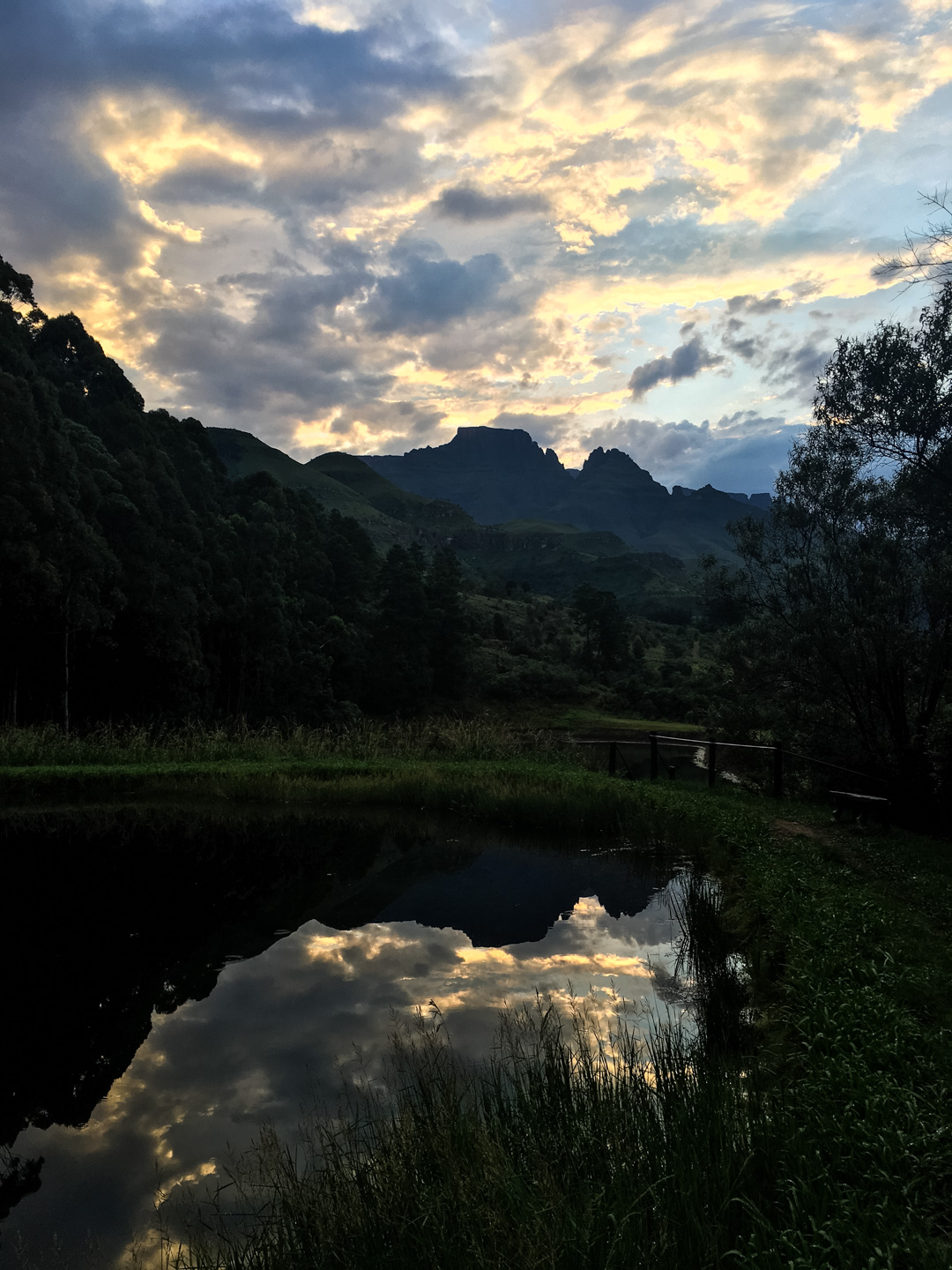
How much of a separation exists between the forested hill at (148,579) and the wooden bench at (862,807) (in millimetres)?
28195

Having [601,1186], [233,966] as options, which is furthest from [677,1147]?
[233,966]

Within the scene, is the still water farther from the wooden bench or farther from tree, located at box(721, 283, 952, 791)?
tree, located at box(721, 283, 952, 791)

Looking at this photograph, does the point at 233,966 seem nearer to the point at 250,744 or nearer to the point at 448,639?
the point at 250,744

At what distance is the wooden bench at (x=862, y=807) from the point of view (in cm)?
1419

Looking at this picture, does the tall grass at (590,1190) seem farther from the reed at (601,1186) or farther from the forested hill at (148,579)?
the forested hill at (148,579)

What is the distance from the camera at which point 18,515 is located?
94.6ft

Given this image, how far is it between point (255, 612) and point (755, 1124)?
46.3 m

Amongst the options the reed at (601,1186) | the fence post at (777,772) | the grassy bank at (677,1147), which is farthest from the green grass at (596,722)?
the reed at (601,1186)

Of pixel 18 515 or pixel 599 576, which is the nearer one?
pixel 18 515

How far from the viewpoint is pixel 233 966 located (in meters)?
9.98

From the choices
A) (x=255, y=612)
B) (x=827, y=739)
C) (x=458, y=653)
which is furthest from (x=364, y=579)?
(x=827, y=739)

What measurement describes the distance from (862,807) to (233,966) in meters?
11.7

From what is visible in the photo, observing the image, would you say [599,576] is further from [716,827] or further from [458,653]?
[716,827]

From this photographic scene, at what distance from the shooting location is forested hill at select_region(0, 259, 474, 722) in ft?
101
